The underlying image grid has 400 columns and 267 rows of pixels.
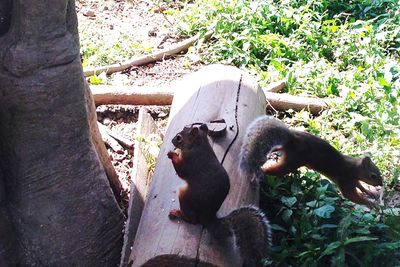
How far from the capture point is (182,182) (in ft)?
12.2

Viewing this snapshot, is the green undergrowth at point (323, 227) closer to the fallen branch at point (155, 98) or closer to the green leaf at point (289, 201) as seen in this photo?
the green leaf at point (289, 201)

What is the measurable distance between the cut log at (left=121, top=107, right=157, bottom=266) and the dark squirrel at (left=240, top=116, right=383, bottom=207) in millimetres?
710

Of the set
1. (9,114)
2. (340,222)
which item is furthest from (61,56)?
(340,222)

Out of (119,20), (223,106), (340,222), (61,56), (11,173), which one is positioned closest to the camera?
(61,56)

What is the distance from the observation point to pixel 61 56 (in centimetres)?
347

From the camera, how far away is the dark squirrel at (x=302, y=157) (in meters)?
4.16

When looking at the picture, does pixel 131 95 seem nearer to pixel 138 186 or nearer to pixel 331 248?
pixel 138 186

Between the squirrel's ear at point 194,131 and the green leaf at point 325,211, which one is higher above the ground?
the squirrel's ear at point 194,131

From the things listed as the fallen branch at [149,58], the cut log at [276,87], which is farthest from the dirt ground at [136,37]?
the cut log at [276,87]

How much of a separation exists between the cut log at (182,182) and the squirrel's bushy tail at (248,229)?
7 cm

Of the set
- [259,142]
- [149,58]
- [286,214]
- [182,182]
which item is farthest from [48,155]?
[149,58]

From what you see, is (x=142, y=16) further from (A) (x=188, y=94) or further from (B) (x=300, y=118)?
(A) (x=188, y=94)

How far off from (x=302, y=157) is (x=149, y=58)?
259 centimetres

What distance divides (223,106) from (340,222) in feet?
3.55
